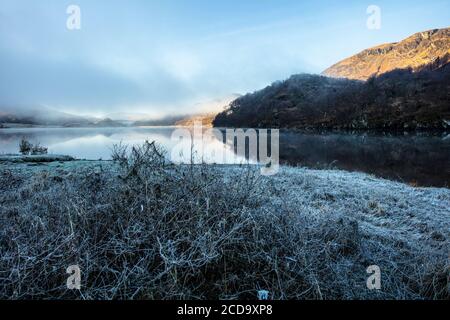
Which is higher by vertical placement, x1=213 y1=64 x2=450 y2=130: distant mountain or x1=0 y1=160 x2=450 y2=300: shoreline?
x1=213 y1=64 x2=450 y2=130: distant mountain

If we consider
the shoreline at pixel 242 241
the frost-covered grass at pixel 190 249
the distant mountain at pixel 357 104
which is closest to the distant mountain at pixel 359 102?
the distant mountain at pixel 357 104

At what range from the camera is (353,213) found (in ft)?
20.1

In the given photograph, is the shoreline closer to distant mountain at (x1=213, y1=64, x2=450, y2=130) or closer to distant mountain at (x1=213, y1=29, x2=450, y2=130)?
distant mountain at (x1=213, y1=64, x2=450, y2=130)

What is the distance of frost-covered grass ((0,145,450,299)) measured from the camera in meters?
2.63

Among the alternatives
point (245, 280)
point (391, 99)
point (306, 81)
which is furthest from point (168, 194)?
point (306, 81)

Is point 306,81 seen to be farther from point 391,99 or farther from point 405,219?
point 405,219

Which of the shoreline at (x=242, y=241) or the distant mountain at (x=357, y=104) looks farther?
the distant mountain at (x=357, y=104)

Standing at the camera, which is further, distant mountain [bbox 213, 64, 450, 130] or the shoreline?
distant mountain [bbox 213, 64, 450, 130]

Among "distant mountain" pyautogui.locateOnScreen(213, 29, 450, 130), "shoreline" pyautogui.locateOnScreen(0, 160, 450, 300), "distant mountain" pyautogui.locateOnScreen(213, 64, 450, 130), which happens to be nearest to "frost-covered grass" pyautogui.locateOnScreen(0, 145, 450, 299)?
"shoreline" pyautogui.locateOnScreen(0, 160, 450, 300)

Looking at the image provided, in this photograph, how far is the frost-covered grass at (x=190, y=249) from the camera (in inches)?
104

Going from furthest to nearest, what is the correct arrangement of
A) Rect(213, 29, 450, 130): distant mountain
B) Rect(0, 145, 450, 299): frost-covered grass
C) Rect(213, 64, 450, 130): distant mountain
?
1. Rect(213, 29, 450, 130): distant mountain
2. Rect(213, 64, 450, 130): distant mountain
3. Rect(0, 145, 450, 299): frost-covered grass

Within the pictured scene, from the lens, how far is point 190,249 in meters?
2.96

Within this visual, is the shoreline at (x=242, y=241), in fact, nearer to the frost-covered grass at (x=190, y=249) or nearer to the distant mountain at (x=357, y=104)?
the frost-covered grass at (x=190, y=249)

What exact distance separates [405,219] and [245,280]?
488 centimetres
